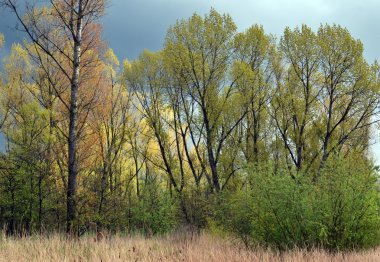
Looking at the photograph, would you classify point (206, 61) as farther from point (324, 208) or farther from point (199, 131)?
point (324, 208)

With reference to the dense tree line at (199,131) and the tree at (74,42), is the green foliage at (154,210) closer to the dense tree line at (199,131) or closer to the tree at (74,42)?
the dense tree line at (199,131)

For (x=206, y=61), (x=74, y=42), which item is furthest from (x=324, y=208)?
(x=206, y=61)

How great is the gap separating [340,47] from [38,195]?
18.9 meters

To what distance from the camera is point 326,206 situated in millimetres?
10016

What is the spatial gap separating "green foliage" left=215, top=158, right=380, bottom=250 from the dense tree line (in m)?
0.03

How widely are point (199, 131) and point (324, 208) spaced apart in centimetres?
1624

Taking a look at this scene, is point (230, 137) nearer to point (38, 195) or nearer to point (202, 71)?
point (202, 71)

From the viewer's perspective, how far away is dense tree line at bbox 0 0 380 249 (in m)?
10.4

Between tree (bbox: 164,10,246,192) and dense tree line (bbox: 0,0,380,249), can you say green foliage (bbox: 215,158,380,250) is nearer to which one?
dense tree line (bbox: 0,0,380,249)

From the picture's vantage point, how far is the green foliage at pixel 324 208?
9.91 metres

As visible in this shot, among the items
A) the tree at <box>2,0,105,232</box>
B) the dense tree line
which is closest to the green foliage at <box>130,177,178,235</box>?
the dense tree line

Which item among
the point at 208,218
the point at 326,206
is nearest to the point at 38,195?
the point at 208,218

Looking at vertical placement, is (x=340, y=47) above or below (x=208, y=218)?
above

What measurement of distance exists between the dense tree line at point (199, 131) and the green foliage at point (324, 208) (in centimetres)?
3
